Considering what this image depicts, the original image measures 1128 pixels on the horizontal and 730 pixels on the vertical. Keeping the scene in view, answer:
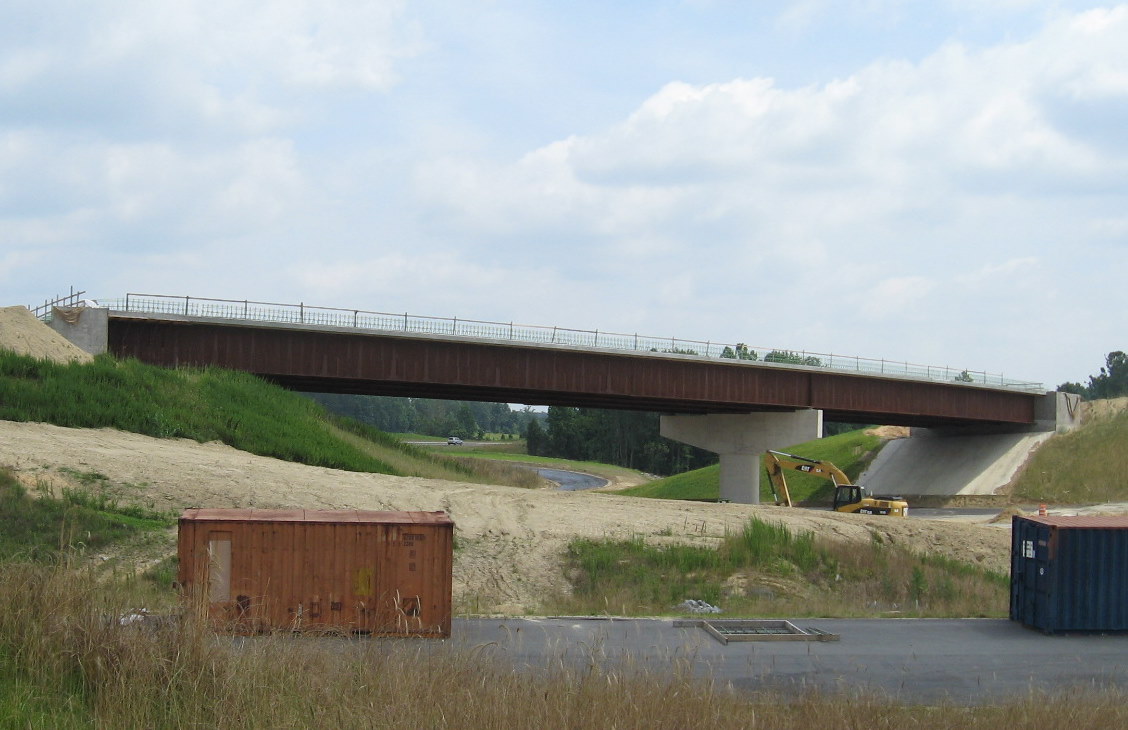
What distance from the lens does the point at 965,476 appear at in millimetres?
63031

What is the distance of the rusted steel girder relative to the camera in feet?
140

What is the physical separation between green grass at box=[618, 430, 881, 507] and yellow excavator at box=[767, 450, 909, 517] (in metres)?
14.8

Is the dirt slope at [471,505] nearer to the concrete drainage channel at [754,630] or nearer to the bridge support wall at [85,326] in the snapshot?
the concrete drainage channel at [754,630]

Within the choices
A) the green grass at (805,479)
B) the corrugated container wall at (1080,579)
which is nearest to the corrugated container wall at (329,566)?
the corrugated container wall at (1080,579)

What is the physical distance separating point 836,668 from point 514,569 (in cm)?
1109

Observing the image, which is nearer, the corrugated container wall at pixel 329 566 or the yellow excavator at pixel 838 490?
the corrugated container wall at pixel 329 566

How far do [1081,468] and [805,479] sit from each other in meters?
17.3

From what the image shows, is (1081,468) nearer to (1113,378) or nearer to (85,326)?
(85,326)

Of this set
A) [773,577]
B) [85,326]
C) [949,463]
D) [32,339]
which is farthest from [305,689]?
[949,463]

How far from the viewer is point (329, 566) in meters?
16.1

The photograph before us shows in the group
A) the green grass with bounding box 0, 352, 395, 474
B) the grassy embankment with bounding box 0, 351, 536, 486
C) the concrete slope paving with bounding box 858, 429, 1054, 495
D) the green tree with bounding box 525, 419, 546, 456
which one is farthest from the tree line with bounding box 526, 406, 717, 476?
the green grass with bounding box 0, 352, 395, 474

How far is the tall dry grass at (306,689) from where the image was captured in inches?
361

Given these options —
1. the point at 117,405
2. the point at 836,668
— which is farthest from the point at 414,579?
the point at 117,405

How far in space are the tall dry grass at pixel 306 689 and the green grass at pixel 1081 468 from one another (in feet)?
170
